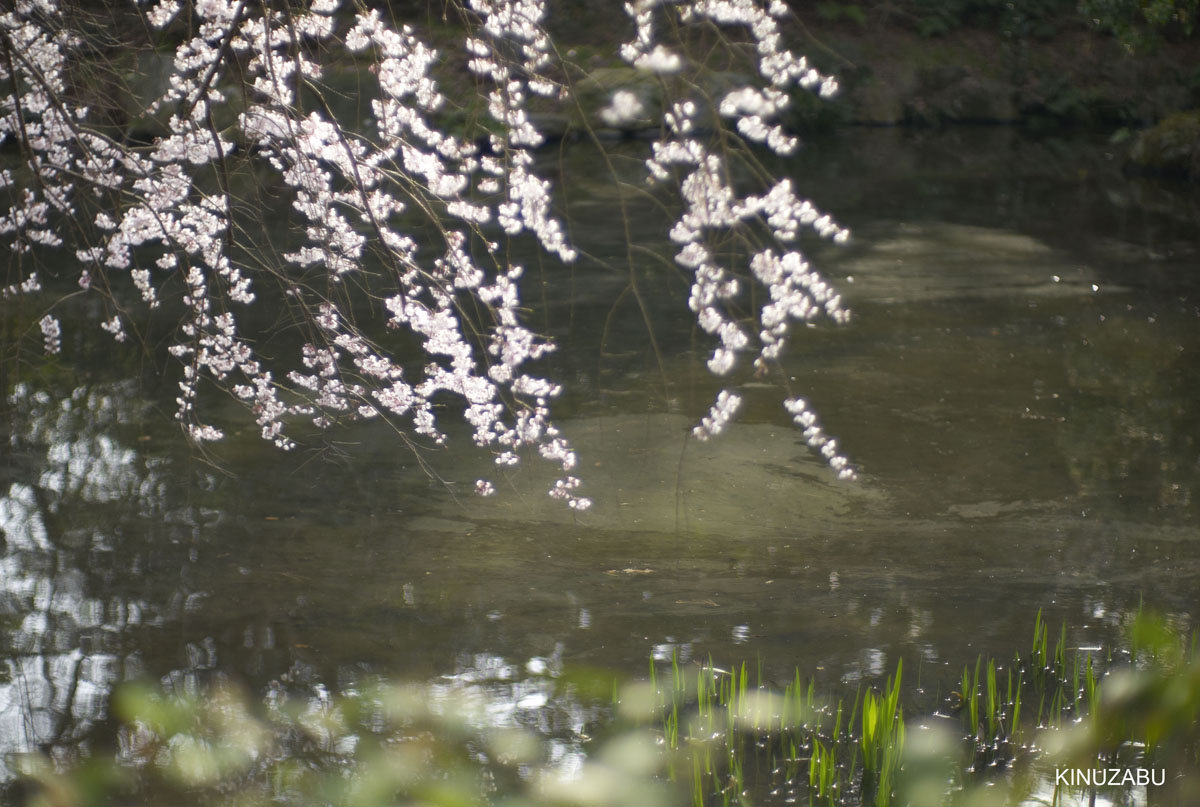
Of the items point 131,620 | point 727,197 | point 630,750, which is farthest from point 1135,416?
point 131,620

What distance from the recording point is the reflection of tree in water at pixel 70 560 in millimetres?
3449

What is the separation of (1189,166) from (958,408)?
916 cm

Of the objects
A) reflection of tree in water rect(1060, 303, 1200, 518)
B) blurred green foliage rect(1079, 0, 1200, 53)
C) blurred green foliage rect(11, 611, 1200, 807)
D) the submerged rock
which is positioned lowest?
blurred green foliage rect(11, 611, 1200, 807)

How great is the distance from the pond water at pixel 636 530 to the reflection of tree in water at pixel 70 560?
13mm

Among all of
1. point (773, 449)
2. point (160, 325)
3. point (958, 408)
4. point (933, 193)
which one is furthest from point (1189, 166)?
point (160, 325)

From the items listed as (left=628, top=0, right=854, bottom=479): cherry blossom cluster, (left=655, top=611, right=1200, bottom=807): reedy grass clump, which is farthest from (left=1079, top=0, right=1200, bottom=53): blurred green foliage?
(left=655, top=611, right=1200, bottom=807): reedy grass clump

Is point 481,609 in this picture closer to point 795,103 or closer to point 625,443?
point 625,443

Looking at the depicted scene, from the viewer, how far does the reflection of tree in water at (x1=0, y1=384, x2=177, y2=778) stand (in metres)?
3.45

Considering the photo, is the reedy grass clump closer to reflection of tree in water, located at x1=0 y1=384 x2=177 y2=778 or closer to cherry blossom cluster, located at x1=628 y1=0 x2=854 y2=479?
cherry blossom cluster, located at x1=628 y1=0 x2=854 y2=479

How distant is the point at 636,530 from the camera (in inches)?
182

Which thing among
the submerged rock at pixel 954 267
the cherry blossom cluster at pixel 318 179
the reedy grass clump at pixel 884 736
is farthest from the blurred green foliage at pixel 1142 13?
the reedy grass clump at pixel 884 736

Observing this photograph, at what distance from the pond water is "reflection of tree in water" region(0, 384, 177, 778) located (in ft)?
0.04

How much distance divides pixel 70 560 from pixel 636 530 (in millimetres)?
1991

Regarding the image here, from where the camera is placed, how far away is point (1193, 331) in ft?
24.3
